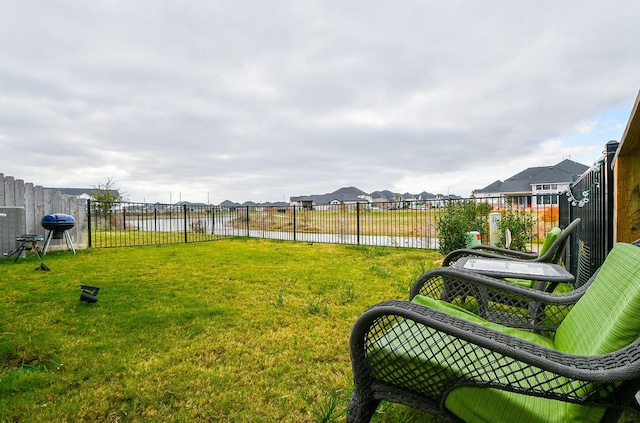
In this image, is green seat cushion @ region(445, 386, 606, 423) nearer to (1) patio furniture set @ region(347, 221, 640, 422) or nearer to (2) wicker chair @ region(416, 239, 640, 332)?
(1) patio furniture set @ region(347, 221, 640, 422)

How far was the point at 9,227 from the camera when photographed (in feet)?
21.1

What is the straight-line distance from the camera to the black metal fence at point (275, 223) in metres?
8.62

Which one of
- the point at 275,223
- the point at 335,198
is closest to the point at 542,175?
the point at 335,198

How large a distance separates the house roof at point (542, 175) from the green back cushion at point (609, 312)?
1610 inches

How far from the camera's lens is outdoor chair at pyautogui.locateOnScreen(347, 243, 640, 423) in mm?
815

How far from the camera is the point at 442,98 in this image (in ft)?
34.4

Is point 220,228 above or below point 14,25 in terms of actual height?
below

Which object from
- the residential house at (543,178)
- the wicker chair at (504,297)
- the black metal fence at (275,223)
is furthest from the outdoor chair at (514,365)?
the residential house at (543,178)

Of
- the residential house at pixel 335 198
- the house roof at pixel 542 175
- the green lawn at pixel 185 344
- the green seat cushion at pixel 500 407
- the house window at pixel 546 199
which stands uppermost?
the house roof at pixel 542 175

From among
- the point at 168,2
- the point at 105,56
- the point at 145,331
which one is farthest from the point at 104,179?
the point at 145,331

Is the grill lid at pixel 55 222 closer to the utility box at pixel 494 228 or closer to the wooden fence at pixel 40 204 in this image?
the wooden fence at pixel 40 204

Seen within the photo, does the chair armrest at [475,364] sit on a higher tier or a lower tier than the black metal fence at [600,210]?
lower

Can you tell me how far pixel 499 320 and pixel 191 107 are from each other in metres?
12.3

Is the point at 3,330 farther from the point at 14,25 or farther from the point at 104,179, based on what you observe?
the point at 104,179
